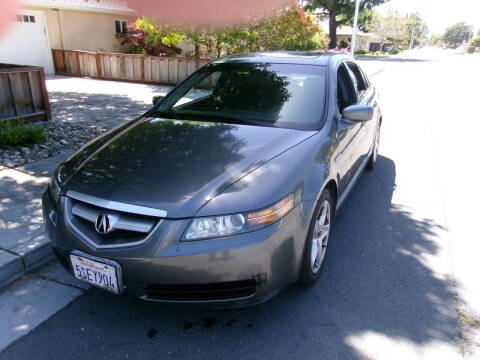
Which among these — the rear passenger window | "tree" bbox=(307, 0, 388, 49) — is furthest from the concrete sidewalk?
"tree" bbox=(307, 0, 388, 49)

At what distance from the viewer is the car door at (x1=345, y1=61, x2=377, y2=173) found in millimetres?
4016

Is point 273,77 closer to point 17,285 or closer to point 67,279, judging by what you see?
point 67,279

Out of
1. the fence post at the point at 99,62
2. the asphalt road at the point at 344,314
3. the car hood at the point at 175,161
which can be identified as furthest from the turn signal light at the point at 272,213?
the fence post at the point at 99,62

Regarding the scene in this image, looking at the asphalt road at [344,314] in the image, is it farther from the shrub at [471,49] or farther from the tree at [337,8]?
the shrub at [471,49]

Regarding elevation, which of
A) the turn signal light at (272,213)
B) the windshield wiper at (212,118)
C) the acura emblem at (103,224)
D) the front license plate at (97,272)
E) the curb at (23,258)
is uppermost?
the windshield wiper at (212,118)

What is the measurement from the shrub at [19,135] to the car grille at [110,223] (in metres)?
3.86

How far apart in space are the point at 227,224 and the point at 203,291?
0.42m

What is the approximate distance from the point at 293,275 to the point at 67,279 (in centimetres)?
177

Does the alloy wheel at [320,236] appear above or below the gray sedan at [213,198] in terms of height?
below

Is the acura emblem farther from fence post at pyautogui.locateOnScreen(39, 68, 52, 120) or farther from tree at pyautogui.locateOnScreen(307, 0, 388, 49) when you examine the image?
tree at pyautogui.locateOnScreen(307, 0, 388, 49)

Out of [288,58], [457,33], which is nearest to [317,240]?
[288,58]

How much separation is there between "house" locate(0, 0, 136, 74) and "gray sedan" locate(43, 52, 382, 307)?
37.2 feet

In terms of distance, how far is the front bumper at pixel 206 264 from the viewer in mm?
2141

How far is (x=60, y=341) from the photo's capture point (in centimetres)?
241
